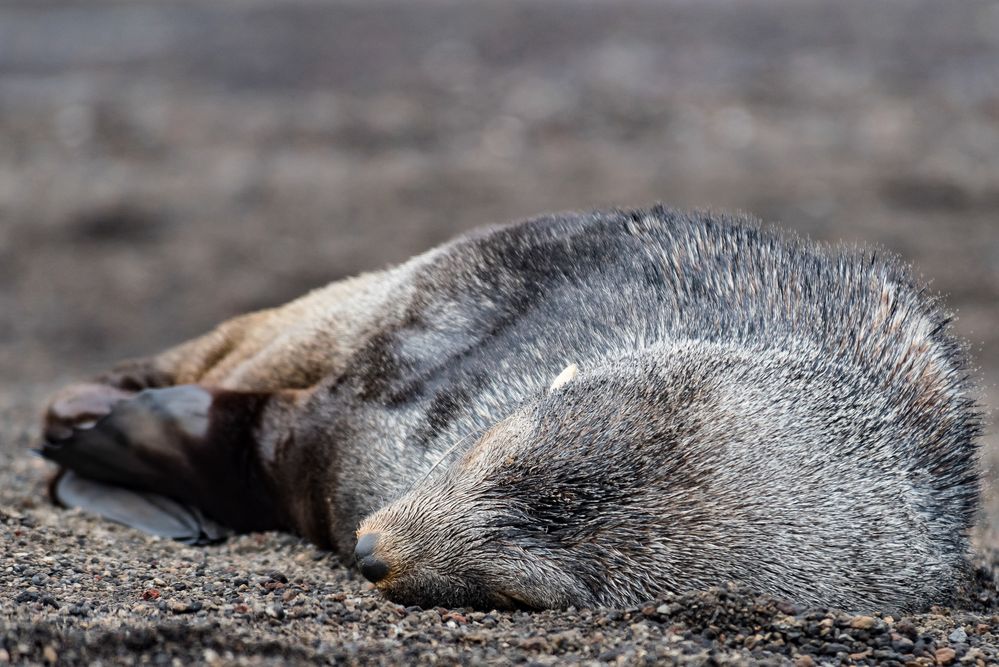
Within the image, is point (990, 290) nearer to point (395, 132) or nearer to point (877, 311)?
point (395, 132)

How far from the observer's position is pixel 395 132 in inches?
565

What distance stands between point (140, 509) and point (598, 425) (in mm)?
2495

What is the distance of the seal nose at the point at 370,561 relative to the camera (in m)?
4.01

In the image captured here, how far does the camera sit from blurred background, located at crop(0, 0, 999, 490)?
11758 mm

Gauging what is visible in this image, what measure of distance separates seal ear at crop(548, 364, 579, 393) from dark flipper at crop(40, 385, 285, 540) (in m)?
1.57

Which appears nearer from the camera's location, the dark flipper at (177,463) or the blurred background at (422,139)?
the dark flipper at (177,463)

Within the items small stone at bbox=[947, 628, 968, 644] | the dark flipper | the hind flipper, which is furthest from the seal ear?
the hind flipper

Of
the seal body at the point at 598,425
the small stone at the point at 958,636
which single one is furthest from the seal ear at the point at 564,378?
the small stone at the point at 958,636

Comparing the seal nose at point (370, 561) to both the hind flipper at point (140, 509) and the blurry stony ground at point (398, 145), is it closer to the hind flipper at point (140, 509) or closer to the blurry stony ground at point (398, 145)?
the blurry stony ground at point (398, 145)

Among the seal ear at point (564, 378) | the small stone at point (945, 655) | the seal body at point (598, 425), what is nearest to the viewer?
the small stone at point (945, 655)

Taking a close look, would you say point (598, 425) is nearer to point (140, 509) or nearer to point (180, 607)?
point (180, 607)

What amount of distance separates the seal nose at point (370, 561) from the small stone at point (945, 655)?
163cm

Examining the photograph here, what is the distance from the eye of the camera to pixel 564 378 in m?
4.36

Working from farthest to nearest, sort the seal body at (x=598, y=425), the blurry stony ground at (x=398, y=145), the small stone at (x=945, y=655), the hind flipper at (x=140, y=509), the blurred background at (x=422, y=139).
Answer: the blurred background at (x=422, y=139) < the blurry stony ground at (x=398, y=145) < the hind flipper at (x=140, y=509) < the seal body at (x=598, y=425) < the small stone at (x=945, y=655)
